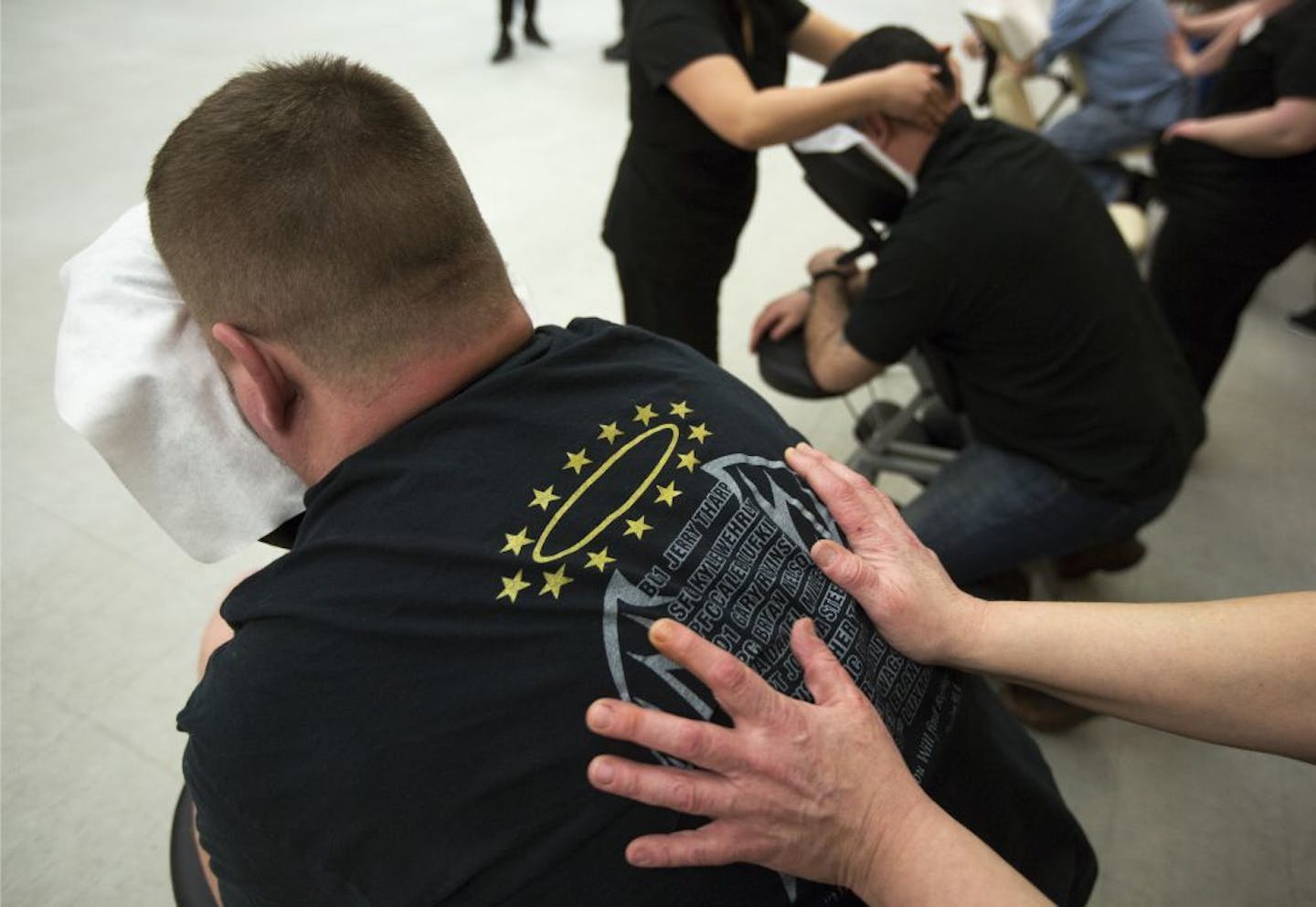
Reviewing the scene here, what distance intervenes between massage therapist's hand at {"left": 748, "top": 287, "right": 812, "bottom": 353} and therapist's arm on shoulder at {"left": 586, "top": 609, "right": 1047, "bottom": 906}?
1079 mm

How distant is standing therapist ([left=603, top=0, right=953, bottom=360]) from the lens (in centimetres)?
140

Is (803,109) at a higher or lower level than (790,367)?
higher

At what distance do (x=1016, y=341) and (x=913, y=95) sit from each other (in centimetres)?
43

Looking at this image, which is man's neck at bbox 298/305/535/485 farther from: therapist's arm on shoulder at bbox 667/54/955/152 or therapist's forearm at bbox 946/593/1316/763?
therapist's arm on shoulder at bbox 667/54/955/152

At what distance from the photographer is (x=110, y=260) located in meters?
0.84

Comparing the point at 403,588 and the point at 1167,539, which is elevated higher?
the point at 403,588

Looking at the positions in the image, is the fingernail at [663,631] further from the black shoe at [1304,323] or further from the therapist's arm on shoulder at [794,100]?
the black shoe at [1304,323]

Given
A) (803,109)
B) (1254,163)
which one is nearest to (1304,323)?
(1254,163)

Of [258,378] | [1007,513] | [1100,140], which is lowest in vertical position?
[1007,513]

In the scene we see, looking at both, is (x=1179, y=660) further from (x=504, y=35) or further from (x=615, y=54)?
(x=504, y=35)

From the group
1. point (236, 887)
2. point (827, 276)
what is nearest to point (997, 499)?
point (827, 276)

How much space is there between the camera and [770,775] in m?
0.61

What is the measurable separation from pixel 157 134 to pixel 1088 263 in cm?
375

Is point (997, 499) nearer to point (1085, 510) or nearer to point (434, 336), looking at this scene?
point (1085, 510)
